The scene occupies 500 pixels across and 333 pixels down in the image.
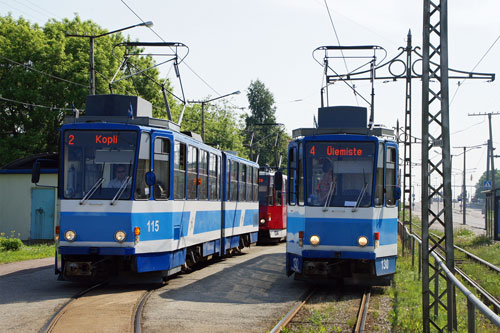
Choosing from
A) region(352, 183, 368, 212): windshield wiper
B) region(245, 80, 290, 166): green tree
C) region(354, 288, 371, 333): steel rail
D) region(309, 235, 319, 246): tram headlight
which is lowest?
region(354, 288, 371, 333): steel rail

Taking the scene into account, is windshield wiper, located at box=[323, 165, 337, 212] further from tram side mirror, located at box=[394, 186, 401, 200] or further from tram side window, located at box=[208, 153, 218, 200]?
tram side window, located at box=[208, 153, 218, 200]

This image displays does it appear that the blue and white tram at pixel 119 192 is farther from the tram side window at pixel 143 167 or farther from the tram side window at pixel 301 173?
the tram side window at pixel 301 173

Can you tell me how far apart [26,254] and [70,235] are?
10040mm

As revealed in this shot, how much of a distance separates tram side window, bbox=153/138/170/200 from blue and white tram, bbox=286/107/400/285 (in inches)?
99.7

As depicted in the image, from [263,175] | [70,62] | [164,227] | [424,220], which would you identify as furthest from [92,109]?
[70,62]

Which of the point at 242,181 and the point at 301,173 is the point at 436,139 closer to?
the point at 301,173

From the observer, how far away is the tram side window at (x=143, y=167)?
42.9ft

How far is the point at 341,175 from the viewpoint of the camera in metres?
13.7

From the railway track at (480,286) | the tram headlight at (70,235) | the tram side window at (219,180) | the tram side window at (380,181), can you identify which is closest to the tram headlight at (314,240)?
the tram side window at (380,181)

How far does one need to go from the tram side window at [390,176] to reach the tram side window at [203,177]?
4662mm

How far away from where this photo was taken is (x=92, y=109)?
1414 cm

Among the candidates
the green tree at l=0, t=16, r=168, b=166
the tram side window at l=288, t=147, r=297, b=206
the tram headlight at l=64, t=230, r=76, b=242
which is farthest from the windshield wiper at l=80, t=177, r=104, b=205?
the green tree at l=0, t=16, r=168, b=166

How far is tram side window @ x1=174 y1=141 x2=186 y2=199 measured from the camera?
A: 14305 millimetres

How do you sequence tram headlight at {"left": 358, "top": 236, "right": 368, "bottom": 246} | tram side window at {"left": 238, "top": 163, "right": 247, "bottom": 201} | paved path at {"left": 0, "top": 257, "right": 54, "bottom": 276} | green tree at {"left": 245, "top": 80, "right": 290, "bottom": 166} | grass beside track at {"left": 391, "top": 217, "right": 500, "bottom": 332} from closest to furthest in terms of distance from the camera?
grass beside track at {"left": 391, "top": 217, "right": 500, "bottom": 332}
tram headlight at {"left": 358, "top": 236, "right": 368, "bottom": 246}
paved path at {"left": 0, "top": 257, "right": 54, "bottom": 276}
tram side window at {"left": 238, "top": 163, "right": 247, "bottom": 201}
green tree at {"left": 245, "top": 80, "right": 290, "bottom": 166}
